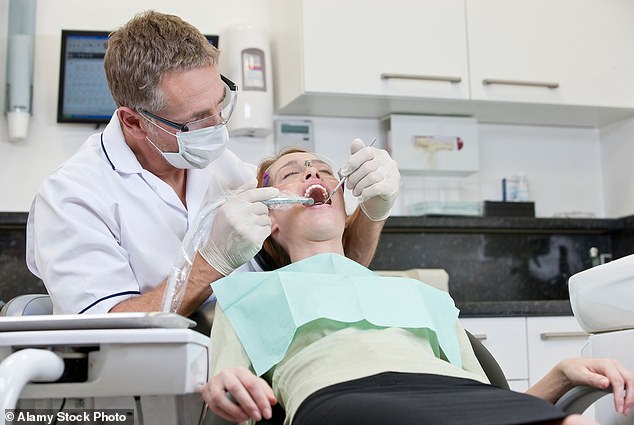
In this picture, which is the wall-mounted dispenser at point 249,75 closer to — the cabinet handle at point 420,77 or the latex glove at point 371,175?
the cabinet handle at point 420,77

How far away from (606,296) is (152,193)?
103 cm

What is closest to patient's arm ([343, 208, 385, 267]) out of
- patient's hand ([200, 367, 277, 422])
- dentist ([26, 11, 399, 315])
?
dentist ([26, 11, 399, 315])

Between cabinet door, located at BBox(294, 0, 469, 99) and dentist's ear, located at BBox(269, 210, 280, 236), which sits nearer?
dentist's ear, located at BBox(269, 210, 280, 236)

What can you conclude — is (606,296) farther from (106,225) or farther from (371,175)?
(106,225)

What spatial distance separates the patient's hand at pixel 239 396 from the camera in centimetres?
113

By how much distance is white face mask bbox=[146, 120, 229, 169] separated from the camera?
6.32 ft

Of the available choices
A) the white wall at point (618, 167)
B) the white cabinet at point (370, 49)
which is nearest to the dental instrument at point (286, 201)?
the white cabinet at point (370, 49)

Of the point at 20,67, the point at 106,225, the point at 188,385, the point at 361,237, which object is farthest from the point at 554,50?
the point at 188,385

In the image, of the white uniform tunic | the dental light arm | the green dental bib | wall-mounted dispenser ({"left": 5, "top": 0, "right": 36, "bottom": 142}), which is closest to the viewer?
the dental light arm

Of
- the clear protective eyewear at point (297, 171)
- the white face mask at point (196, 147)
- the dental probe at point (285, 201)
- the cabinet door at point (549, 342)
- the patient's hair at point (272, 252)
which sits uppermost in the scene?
the white face mask at point (196, 147)

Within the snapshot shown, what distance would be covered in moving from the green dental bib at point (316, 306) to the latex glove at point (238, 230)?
77 mm

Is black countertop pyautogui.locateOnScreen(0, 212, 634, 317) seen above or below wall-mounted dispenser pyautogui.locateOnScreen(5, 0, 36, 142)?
below

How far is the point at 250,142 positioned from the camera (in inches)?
124

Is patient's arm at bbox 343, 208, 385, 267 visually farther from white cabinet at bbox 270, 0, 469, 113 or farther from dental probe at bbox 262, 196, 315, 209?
white cabinet at bbox 270, 0, 469, 113
